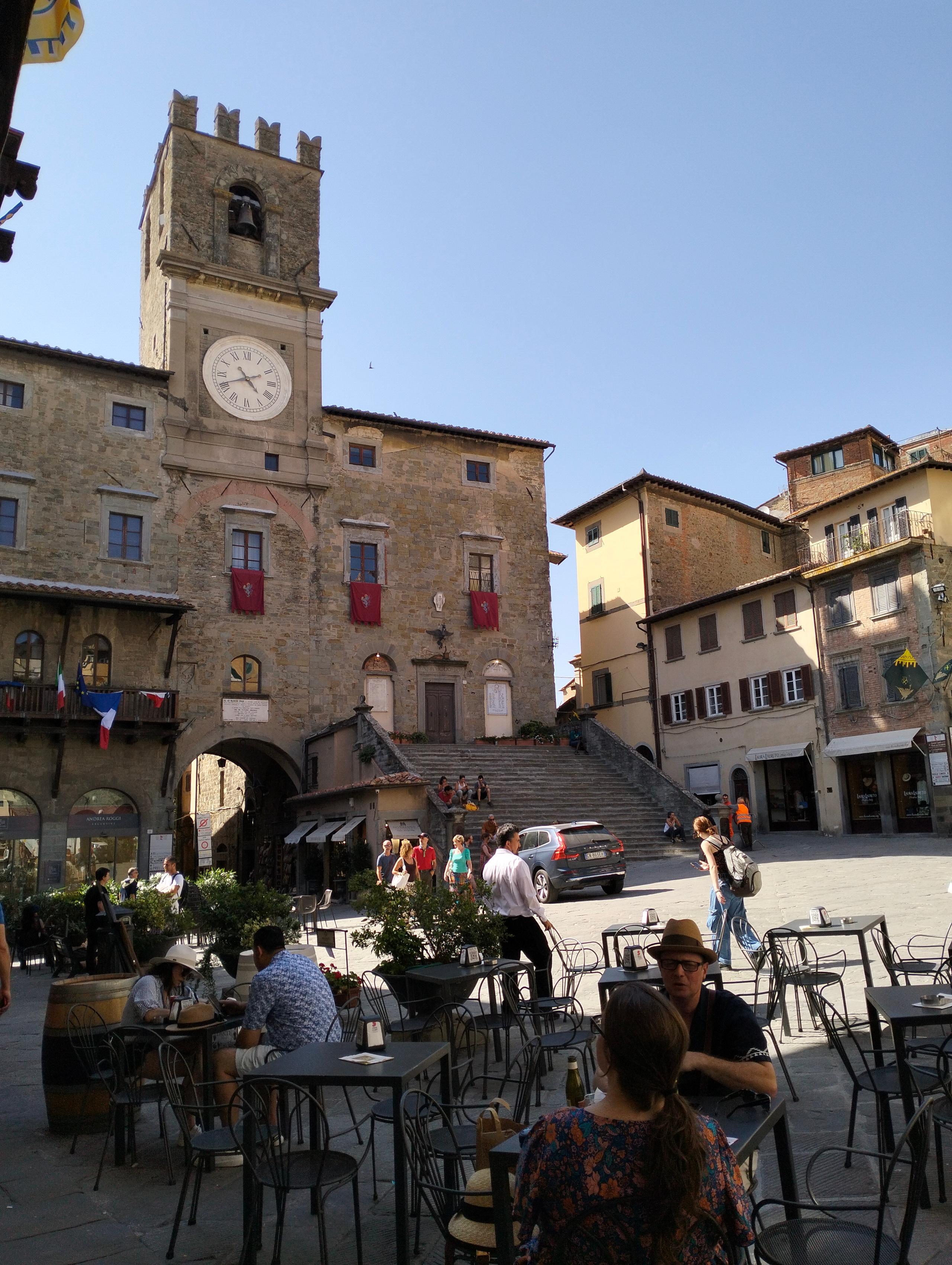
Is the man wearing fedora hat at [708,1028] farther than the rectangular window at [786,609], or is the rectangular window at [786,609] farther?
the rectangular window at [786,609]

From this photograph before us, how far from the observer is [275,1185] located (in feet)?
12.9

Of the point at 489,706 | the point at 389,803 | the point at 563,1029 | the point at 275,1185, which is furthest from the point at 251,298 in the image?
the point at 275,1185

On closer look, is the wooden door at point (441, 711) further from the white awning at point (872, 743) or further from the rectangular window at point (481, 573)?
the white awning at point (872, 743)

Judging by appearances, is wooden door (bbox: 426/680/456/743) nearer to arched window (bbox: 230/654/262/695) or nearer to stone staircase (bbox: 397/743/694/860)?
stone staircase (bbox: 397/743/694/860)

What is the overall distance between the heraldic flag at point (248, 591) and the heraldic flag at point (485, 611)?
7204 mm

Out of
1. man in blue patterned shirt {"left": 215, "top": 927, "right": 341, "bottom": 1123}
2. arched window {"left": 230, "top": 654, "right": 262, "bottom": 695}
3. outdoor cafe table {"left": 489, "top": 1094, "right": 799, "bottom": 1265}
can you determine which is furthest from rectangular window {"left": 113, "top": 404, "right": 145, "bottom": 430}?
outdoor cafe table {"left": 489, "top": 1094, "right": 799, "bottom": 1265}

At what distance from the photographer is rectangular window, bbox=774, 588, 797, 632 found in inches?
1172

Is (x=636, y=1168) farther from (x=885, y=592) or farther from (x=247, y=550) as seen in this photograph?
(x=247, y=550)

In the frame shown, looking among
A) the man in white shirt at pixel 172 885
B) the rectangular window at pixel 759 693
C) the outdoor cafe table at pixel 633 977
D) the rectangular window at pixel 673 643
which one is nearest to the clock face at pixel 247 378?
the rectangular window at pixel 673 643

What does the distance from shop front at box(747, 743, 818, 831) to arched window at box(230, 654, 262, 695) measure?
15.6 metres

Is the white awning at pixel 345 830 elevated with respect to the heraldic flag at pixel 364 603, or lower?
lower

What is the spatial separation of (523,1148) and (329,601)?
2860cm

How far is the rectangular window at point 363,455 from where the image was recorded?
105ft

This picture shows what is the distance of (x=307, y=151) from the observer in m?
33.7
